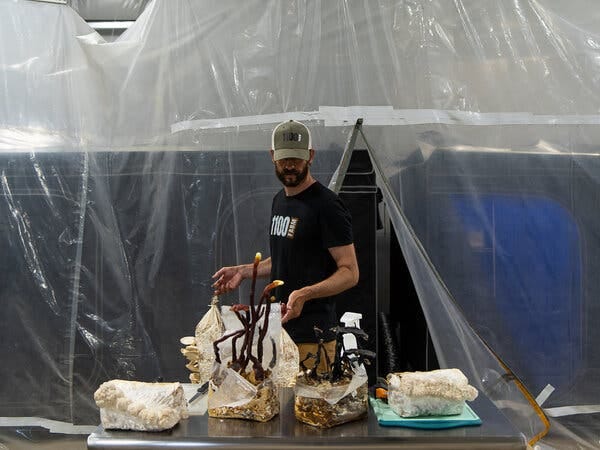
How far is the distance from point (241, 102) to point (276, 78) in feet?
0.65

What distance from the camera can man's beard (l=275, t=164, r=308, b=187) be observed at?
2.71 m

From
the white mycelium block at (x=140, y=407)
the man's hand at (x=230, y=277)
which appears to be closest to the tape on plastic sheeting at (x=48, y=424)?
the man's hand at (x=230, y=277)

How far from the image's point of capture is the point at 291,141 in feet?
8.67

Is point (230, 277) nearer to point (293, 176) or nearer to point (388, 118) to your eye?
point (293, 176)

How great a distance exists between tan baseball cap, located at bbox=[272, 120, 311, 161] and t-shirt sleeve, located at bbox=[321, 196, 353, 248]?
0.22 metres

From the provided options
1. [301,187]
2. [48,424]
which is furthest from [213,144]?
[48,424]

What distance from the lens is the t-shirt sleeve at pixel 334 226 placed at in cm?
268

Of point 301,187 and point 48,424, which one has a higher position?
point 301,187

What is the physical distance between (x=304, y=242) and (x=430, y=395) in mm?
1094

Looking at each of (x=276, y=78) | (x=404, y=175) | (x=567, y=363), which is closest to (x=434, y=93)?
(x=404, y=175)

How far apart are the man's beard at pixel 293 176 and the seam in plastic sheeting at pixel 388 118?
2.11 feet

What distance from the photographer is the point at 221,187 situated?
333 centimetres

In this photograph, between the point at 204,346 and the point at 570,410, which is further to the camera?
the point at 570,410

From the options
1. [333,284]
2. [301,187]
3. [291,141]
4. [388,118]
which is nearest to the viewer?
[333,284]
